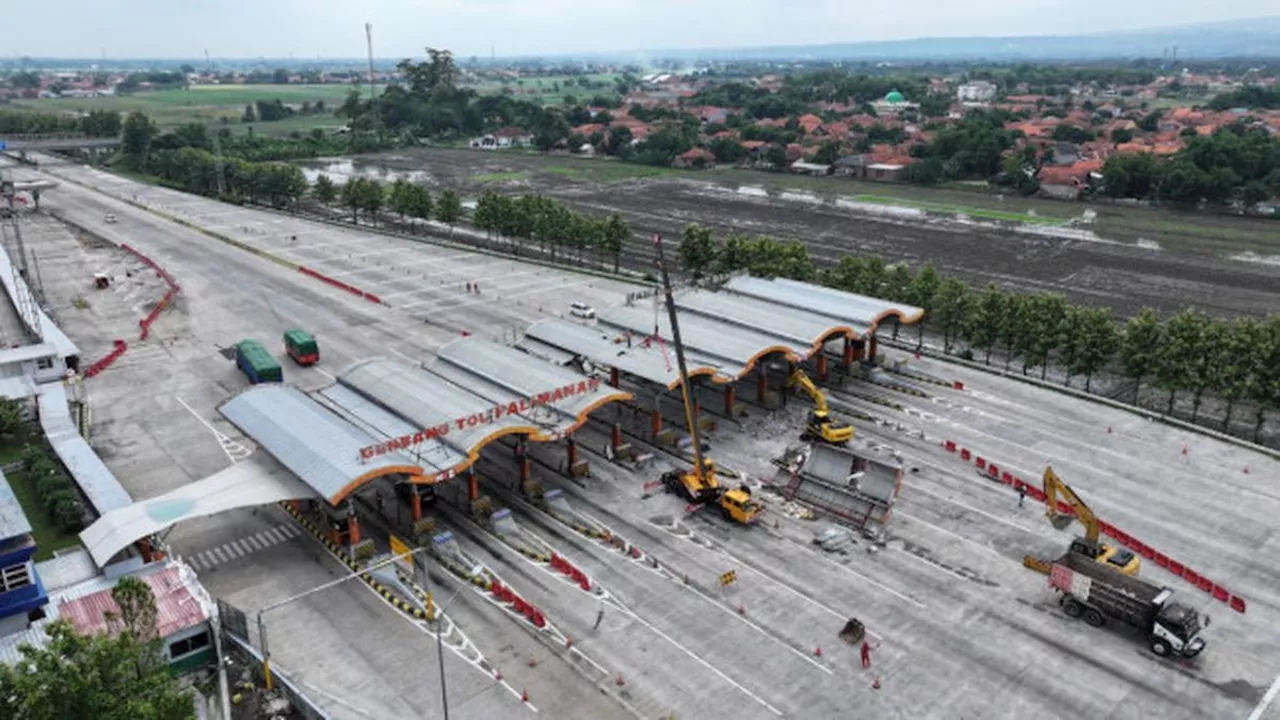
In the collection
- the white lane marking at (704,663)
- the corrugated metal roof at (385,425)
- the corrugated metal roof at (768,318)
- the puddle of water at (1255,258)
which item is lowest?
the white lane marking at (704,663)

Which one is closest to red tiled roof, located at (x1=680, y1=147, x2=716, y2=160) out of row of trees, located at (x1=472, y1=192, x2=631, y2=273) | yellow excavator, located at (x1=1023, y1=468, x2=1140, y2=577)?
row of trees, located at (x1=472, y1=192, x2=631, y2=273)

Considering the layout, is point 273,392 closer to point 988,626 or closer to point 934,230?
point 988,626

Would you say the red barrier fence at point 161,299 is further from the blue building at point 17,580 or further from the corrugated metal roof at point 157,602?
the blue building at point 17,580

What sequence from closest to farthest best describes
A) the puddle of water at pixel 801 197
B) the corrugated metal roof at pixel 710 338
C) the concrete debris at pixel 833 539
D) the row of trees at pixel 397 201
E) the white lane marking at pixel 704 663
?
the white lane marking at pixel 704 663
the concrete debris at pixel 833 539
the corrugated metal roof at pixel 710 338
the row of trees at pixel 397 201
the puddle of water at pixel 801 197

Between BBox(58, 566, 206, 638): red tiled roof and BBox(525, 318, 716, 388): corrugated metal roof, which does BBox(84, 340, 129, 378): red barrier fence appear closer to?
BBox(525, 318, 716, 388): corrugated metal roof

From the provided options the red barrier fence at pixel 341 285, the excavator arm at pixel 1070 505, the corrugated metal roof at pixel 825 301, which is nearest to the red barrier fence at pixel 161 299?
the red barrier fence at pixel 341 285

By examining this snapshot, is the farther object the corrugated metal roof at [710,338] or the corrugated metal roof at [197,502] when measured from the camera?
the corrugated metal roof at [710,338]

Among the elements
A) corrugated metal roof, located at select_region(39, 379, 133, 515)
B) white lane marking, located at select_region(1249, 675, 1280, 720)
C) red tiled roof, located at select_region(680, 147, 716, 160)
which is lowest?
white lane marking, located at select_region(1249, 675, 1280, 720)
